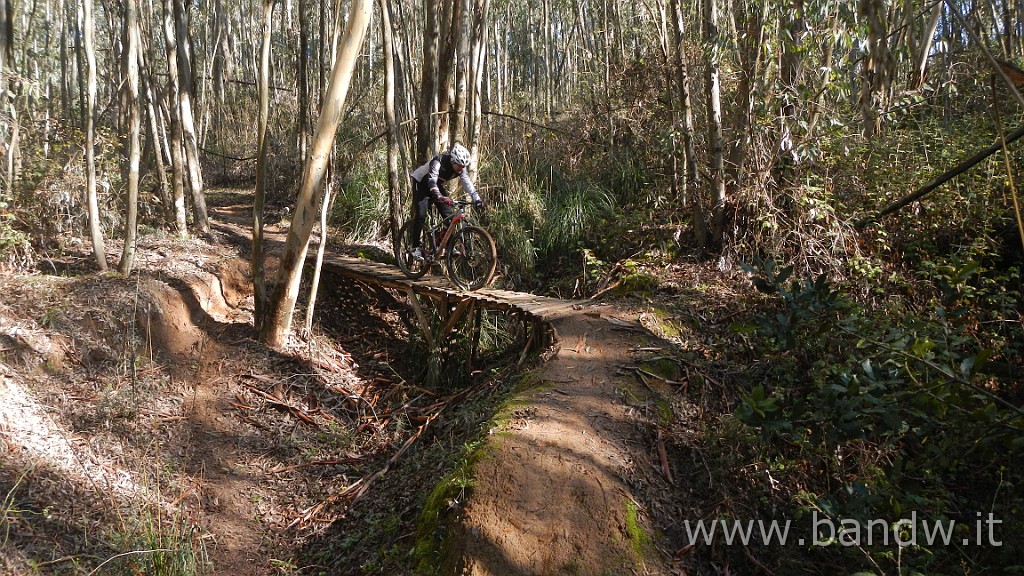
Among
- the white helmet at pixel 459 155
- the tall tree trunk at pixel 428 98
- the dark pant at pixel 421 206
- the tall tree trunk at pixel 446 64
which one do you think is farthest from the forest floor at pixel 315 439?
the tall tree trunk at pixel 446 64

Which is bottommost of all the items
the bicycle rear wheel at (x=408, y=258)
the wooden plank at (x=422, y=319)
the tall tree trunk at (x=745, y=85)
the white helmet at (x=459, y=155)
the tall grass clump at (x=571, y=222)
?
the wooden plank at (x=422, y=319)

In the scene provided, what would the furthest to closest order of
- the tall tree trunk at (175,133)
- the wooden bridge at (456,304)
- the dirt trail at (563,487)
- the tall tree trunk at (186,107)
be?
the tall tree trunk at (186,107) < the tall tree trunk at (175,133) < the wooden bridge at (456,304) < the dirt trail at (563,487)

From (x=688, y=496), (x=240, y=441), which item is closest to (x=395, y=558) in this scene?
(x=688, y=496)

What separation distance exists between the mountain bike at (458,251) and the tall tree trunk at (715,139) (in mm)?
2664

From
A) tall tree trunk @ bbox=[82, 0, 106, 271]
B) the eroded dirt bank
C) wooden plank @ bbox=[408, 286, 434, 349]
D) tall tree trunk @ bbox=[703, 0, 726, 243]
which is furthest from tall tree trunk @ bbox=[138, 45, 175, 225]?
tall tree trunk @ bbox=[703, 0, 726, 243]

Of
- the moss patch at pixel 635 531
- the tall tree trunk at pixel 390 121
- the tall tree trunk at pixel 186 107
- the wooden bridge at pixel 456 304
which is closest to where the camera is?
the moss patch at pixel 635 531

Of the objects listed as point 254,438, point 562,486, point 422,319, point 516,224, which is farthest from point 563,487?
point 516,224

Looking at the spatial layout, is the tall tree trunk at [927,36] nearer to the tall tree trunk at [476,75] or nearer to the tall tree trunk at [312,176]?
the tall tree trunk at [312,176]

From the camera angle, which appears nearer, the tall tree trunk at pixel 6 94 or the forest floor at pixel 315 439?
the forest floor at pixel 315 439

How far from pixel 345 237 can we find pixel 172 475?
583cm

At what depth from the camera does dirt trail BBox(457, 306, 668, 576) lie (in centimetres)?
391

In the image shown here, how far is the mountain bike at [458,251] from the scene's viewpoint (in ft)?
24.3

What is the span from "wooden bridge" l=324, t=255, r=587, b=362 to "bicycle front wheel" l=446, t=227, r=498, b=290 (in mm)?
144

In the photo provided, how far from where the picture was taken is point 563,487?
4.27 meters
